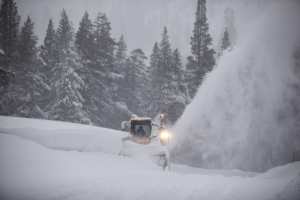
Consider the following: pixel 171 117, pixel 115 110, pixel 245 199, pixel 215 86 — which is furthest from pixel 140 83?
pixel 245 199

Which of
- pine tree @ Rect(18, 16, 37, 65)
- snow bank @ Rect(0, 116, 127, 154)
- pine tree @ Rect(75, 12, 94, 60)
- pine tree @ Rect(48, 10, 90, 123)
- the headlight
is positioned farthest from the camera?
pine tree @ Rect(75, 12, 94, 60)

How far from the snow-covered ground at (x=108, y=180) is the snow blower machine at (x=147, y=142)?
423mm

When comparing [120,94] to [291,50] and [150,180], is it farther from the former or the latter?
[150,180]

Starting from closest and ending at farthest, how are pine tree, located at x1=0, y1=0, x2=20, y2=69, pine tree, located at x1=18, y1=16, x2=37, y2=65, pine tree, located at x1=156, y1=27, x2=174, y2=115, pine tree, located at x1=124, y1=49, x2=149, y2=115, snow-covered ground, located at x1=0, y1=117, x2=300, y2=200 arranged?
snow-covered ground, located at x1=0, y1=117, x2=300, y2=200
pine tree, located at x1=0, y1=0, x2=20, y2=69
pine tree, located at x1=18, y1=16, x2=37, y2=65
pine tree, located at x1=156, y1=27, x2=174, y2=115
pine tree, located at x1=124, y1=49, x2=149, y2=115

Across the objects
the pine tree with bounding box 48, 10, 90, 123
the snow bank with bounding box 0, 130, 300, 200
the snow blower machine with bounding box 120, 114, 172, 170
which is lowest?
the snow bank with bounding box 0, 130, 300, 200

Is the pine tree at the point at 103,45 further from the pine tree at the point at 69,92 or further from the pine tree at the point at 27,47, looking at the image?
the pine tree at the point at 27,47

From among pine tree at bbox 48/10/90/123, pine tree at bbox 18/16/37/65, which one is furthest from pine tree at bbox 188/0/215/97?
pine tree at bbox 18/16/37/65

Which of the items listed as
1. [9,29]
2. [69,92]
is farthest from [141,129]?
[9,29]

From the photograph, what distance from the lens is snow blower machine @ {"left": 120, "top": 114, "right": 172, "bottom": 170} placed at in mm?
8547

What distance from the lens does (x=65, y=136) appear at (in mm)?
12016

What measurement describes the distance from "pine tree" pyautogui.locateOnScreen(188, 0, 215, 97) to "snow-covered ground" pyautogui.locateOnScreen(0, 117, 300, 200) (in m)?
25.8

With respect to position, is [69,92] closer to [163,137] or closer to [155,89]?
[155,89]

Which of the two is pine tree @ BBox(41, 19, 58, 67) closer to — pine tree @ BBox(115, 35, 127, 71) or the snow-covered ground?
pine tree @ BBox(115, 35, 127, 71)

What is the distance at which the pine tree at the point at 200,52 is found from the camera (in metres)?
33.2
